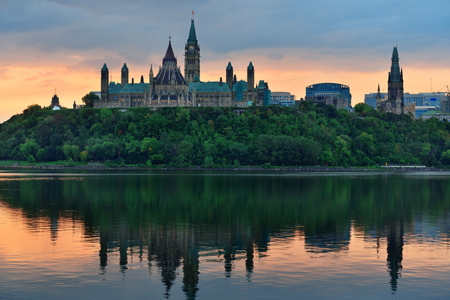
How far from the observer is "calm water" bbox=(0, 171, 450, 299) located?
28219mm

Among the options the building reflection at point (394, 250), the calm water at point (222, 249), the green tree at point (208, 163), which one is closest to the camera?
the calm water at point (222, 249)

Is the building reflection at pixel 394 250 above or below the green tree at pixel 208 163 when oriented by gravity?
below

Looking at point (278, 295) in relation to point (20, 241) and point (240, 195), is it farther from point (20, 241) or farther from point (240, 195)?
point (240, 195)

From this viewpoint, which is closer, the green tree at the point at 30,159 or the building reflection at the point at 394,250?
the building reflection at the point at 394,250

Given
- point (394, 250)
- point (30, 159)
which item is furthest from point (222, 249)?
point (30, 159)

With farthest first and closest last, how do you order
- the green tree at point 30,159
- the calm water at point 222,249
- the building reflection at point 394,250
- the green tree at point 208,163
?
the green tree at point 30,159
the green tree at point 208,163
the building reflection at point 394,250
the calm water at point 222,249

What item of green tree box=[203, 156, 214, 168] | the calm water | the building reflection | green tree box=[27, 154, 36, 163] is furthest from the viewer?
green tree box=[27, 154, 36, 163]

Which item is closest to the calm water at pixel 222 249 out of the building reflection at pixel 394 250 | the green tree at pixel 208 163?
the building reflection at pixel 394 250

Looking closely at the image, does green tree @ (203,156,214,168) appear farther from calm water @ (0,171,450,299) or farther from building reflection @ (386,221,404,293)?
building reflection @ (386,221,404,293)

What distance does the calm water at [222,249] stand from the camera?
28.2 meters

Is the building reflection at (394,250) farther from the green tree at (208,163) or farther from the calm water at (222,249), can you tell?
the green tree at (208,163)

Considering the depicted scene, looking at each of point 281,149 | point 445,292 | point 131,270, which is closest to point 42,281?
point 131,270

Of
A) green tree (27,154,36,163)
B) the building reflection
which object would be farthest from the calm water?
green tree (27,154,36,163)

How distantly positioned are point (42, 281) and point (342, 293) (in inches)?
583
